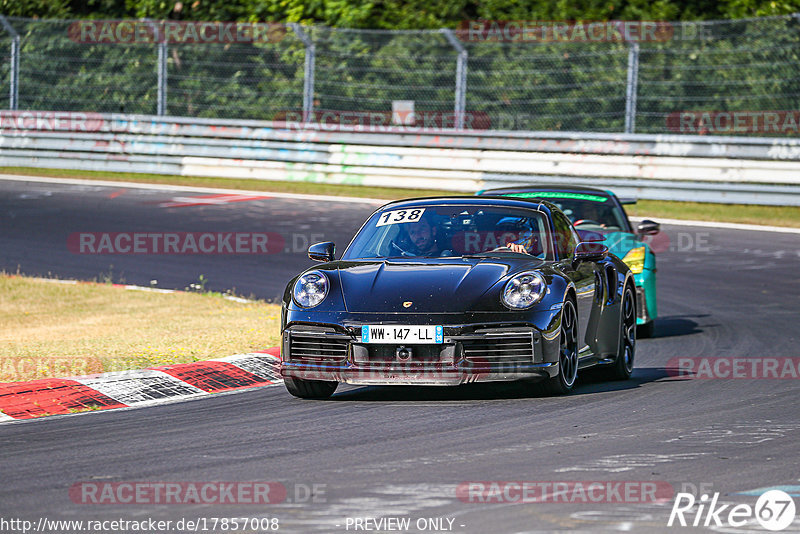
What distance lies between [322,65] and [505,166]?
431cm

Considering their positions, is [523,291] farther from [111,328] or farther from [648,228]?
[648,228]

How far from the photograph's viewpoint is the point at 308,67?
24.1 metres

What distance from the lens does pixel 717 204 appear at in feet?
71.5

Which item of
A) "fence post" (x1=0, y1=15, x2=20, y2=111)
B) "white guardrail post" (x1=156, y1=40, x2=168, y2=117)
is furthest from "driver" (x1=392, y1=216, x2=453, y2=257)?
"fence post" (x1=0, y1=15, x2=20, y2=111)

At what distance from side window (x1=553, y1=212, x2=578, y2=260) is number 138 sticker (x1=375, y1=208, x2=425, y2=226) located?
36.5 inches

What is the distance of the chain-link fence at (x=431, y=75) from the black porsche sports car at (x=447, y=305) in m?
13.7

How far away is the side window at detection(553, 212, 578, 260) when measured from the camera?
9.06 m

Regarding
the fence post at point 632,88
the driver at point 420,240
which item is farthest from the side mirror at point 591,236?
the fence post at point 632,88

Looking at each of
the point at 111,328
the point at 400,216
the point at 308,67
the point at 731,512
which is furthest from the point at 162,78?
the point at 731,512

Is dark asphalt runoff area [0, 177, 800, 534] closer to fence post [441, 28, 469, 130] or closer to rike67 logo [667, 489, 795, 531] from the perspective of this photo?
rike67 logo [667, 489, 795, 531]

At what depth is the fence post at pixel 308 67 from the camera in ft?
78.7

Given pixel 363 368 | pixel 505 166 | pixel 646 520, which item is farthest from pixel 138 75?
pixel 646 520

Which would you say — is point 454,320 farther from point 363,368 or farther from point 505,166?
point 505,166

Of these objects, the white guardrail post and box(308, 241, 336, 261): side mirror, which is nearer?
box(308, 241, 336, 261): side mirror
